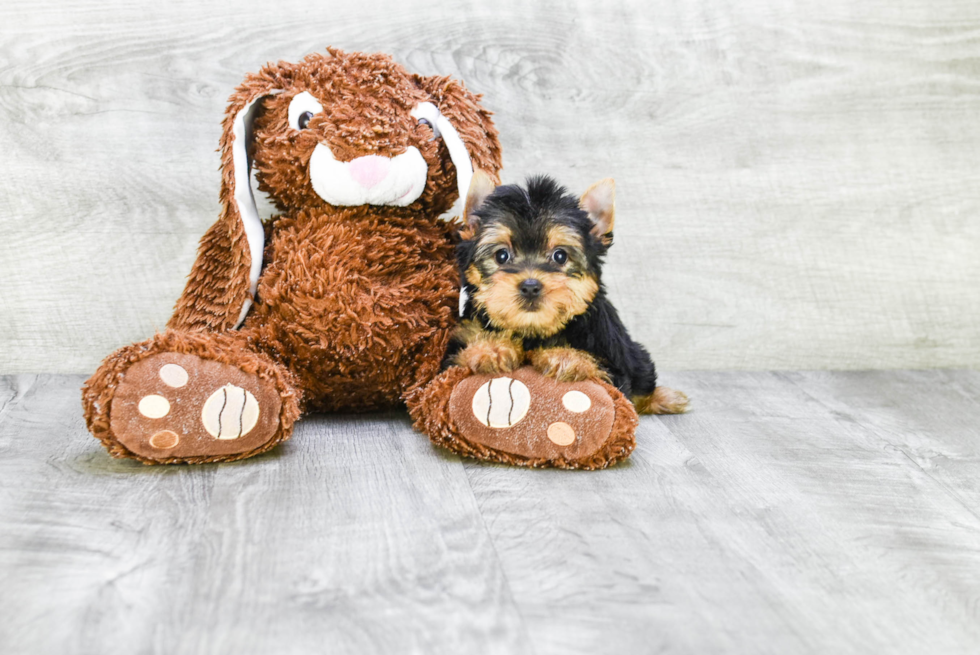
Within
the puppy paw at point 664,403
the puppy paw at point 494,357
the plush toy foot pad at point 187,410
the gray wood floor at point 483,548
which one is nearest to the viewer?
the gray wood floor at point 483,548

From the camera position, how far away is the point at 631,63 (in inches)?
72.9

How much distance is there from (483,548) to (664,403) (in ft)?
2.17

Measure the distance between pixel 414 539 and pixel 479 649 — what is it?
23 centimetres

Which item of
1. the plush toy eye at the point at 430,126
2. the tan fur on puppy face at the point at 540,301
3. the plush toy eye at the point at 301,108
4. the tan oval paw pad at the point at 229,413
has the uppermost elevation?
the plush toy eye at the point at 301,108

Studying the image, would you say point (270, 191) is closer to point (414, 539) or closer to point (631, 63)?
point (414, 539)

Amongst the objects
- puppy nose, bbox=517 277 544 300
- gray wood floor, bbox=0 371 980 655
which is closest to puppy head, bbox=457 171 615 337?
puppy nose, bbox=517 277 544 300

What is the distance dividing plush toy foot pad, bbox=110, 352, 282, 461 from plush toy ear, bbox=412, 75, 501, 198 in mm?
463

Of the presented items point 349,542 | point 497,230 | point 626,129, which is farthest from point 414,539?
point 626,129

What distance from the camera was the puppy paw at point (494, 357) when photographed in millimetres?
1281

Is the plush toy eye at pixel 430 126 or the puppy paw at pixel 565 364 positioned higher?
the plush toy eye at pixel 430 126

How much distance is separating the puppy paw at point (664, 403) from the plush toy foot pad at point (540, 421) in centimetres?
31

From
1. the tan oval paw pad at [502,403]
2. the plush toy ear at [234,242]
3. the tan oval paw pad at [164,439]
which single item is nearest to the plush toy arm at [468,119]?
the plush toy ear at [234,242]

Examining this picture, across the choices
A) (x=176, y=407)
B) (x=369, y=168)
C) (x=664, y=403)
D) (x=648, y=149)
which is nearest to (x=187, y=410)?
(x=176, y=407)

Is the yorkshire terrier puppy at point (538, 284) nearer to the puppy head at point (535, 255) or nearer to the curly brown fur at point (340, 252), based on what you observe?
the puppy head at point (535, 255)
